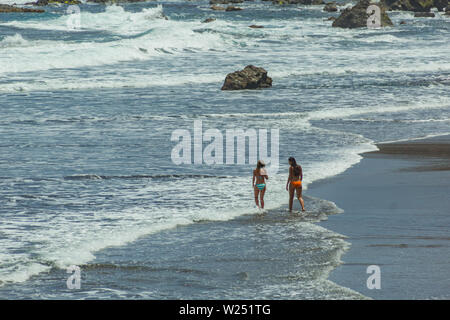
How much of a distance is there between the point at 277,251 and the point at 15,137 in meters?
11.2

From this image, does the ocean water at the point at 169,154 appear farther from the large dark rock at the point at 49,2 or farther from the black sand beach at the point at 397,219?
the large dark rock at the point at 49,2

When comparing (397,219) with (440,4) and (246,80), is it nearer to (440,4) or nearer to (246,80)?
(246,80)

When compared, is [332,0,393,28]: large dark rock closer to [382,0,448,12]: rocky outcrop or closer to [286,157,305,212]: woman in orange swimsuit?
[382,0,448,12]: rocky outcrop

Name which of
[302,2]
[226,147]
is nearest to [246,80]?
[226,147]

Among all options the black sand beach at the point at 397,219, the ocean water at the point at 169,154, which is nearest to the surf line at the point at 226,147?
the ocean water at the point at 169,154

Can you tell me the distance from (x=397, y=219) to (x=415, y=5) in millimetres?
89573

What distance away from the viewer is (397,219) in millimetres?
11406

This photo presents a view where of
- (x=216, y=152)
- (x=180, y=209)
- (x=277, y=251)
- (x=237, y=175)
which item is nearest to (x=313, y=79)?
(x=216, y=152)

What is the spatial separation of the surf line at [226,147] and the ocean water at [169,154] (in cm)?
36

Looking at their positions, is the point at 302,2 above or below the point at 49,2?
below

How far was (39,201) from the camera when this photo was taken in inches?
503

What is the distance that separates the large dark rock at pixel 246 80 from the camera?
1134 inches

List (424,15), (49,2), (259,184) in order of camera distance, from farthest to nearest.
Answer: (49,2) < (424,15) < (259,184)

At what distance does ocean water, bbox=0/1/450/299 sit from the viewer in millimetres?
9219
